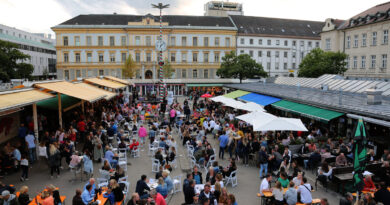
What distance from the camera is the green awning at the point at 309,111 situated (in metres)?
13.0

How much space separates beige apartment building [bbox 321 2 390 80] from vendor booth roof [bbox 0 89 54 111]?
1376 inches

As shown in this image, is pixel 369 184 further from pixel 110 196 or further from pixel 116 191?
pixel 110 196

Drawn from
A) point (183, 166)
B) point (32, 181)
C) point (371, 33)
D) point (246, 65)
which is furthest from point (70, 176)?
point (371, 33)

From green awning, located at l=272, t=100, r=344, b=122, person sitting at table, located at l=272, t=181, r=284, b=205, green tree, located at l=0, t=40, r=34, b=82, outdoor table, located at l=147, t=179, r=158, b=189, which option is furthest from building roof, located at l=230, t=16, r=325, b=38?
person sitting at table, located at l=272, t=181, r=284, b=205

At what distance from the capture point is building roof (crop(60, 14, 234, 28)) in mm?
53125

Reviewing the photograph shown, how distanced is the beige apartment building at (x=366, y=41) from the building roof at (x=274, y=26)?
15438 mm

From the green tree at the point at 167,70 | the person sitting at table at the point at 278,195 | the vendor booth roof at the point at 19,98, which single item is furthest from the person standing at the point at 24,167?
the green tree at the point at 167,70

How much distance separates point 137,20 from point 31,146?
46.1m

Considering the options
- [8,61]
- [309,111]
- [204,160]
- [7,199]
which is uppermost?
[8,61]

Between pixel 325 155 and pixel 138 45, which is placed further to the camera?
pixel 138 45

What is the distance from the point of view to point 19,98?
35.2 ft

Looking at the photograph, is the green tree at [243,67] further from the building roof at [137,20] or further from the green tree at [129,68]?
the green tree at [129,68]

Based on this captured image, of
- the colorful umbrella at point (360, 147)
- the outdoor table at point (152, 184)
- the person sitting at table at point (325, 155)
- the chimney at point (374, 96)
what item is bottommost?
the outdoor table at point (152, 184)

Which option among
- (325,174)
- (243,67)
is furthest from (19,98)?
(243,67)
